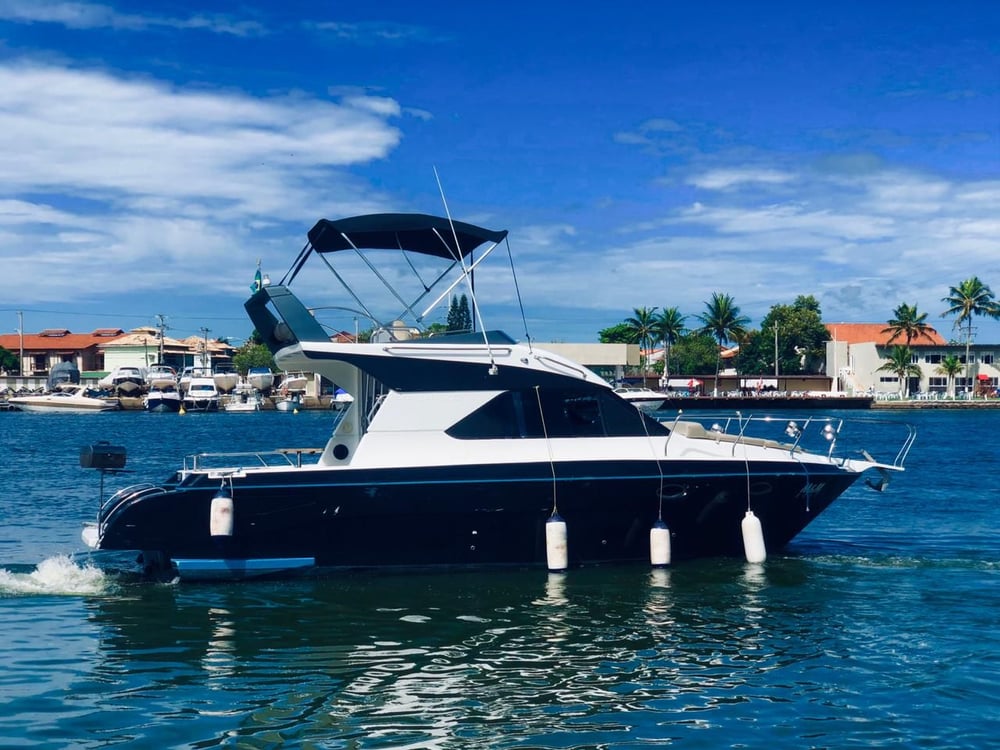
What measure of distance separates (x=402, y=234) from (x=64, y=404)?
245ft

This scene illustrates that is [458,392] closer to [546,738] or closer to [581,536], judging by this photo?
[581,536]

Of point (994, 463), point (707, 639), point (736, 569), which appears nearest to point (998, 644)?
point (707, 639)

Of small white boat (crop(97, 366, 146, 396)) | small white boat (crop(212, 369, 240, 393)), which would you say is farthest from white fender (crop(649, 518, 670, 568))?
small white boat (crop(97, 366, 146, 396))

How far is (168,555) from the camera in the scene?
1298 cm

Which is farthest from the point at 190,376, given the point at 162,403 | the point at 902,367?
the point at 902,367

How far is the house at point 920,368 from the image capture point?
298 ft

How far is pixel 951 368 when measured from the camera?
90125mm

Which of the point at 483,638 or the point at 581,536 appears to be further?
the point at 581,536

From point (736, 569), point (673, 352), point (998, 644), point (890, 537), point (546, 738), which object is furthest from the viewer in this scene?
point (673, 352)

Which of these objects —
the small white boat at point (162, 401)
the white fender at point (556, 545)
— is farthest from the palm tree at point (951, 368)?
the white fender at point (556, 545)

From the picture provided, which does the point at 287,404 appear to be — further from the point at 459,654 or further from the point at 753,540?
the point at 459,654

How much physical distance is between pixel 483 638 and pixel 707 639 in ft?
7.91

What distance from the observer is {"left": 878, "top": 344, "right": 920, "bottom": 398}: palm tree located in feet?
293

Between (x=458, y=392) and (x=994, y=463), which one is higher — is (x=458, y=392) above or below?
above
